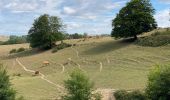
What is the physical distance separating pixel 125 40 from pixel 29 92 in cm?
4324

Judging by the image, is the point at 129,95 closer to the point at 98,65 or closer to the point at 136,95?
the point at 136,95

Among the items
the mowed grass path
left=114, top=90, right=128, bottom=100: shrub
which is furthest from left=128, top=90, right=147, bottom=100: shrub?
the mowed grass path

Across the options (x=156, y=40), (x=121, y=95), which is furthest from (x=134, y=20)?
(x=121, y=95)

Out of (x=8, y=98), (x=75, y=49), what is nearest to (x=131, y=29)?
(x=75, y=49)

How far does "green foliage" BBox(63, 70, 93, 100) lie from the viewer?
51878 millimetres

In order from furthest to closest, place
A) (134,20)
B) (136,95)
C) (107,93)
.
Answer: (134,20)
(107,93)
(136,95)

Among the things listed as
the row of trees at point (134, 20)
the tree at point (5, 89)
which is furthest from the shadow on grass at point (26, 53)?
the tree at point (5, 89)

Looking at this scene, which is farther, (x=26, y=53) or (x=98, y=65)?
(x=26, y=53)

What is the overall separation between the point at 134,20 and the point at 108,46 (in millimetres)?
9041

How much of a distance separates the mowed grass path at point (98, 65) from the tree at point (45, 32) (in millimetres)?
5252

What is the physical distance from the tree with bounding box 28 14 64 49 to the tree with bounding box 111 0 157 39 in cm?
2595

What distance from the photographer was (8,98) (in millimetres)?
52000

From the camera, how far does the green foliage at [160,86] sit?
50394 millimetres

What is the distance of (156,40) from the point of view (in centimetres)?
8712
